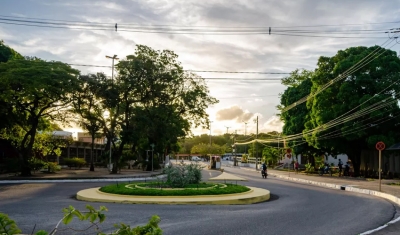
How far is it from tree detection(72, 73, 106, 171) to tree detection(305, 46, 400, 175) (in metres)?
21.2

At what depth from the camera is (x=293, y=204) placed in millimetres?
17922

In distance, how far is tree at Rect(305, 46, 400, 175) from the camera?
38.5m

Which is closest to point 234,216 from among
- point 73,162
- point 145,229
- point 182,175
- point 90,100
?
point 182,175

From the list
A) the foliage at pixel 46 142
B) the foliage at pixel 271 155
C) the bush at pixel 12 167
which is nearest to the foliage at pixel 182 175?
the bush at pixel 12 167

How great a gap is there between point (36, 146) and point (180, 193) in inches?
1133

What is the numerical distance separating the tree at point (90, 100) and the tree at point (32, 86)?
3.06 ft

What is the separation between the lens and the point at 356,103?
39.9 metres

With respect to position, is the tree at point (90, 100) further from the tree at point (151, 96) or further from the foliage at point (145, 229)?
the foliage at point (145, 229)

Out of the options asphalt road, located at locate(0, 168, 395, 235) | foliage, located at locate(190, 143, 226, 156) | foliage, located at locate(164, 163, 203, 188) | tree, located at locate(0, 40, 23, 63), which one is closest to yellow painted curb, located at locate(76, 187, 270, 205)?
asphalt road, located at locate(0, 168, 395, 235)

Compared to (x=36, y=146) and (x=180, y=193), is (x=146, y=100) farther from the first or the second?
(x=180, y=193)

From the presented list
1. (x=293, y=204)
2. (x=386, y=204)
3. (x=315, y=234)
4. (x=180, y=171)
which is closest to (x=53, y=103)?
(x=180, y=171)

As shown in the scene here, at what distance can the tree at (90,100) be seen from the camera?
123 feet

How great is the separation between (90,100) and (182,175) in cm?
1833

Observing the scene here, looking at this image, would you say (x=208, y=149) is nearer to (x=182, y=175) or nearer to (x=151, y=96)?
(x=151, y=96)
